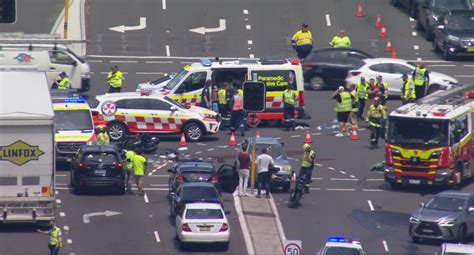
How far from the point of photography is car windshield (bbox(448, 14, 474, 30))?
6138 centimetres

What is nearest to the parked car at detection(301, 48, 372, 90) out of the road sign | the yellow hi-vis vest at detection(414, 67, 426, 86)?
the yellow hi-vis vest at detection(414, 67, 426, 86)

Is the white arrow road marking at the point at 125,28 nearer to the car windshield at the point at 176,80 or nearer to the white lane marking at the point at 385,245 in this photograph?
the car windshield at the point at 176,80

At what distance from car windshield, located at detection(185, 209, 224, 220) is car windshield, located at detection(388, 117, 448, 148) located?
8733 mm

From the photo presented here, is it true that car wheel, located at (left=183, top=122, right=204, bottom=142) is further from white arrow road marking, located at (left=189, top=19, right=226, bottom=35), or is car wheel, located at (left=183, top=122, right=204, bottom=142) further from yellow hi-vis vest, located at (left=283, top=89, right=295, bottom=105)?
white arrow road marking, located at (left=189, top=19, right=226, bottom=35)

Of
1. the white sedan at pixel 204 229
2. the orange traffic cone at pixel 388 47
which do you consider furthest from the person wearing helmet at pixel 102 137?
the orange traffic cone at pixel 388 47

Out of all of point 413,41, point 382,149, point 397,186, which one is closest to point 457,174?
point 397,186

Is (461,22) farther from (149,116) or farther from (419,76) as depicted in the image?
(149,116)

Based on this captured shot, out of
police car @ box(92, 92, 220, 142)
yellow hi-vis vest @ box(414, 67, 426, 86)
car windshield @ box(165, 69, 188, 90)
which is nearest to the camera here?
police car @ box(92, 92, 220, 142)

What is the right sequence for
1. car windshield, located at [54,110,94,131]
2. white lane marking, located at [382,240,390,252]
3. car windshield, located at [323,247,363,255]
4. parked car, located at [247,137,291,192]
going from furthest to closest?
car windshield, located at [54,110,94,131] → parked car, located at [247,137,291,192] → white lane marking, located at [382,240,390,252] → car windshield, located at [323,247,363,255]

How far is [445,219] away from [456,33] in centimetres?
2301

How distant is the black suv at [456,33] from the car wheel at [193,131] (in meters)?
14.9

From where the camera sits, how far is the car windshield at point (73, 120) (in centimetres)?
4734

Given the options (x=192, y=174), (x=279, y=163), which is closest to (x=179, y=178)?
(x=192, y=174)

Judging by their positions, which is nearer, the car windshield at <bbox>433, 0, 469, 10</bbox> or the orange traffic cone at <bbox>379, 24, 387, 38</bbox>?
the orange traffic cone at <bbox>379, 24, 387, 38</bbox>
